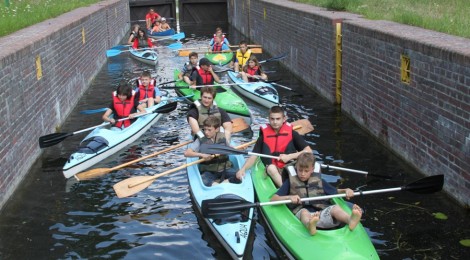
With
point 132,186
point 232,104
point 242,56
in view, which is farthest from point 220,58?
point 132,186

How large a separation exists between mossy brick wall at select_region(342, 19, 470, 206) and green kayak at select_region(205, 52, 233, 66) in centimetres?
701

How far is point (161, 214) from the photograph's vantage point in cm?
866

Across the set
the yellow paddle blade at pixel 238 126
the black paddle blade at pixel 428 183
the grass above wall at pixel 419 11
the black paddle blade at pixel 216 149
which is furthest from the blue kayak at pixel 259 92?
the black paddle blade at pixel 428 183

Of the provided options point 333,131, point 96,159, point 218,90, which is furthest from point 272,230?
point 218,90

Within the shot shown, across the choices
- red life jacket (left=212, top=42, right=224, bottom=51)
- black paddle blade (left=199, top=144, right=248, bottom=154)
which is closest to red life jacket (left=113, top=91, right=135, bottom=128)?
black paddle blade (left=199, top=144, right=248, bottom=154)

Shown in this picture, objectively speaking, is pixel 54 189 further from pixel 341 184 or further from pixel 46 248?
pixel 341 184

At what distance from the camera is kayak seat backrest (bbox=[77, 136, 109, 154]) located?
427 inches

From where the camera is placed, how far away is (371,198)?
891cm

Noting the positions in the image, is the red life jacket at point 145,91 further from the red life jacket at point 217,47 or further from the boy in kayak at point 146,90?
the red life jacket at point 217,47

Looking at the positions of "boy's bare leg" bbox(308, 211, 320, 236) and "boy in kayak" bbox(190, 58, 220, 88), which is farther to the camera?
"boy in kayak" bbox(190, 58, 220, 88)

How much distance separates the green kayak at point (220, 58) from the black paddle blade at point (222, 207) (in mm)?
12960

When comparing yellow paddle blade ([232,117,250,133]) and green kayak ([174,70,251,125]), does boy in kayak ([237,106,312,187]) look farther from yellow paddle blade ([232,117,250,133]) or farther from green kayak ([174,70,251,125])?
green kayak ([174,70,251,125])

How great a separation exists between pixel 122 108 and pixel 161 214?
4.18m

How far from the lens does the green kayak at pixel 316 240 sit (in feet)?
21.1
